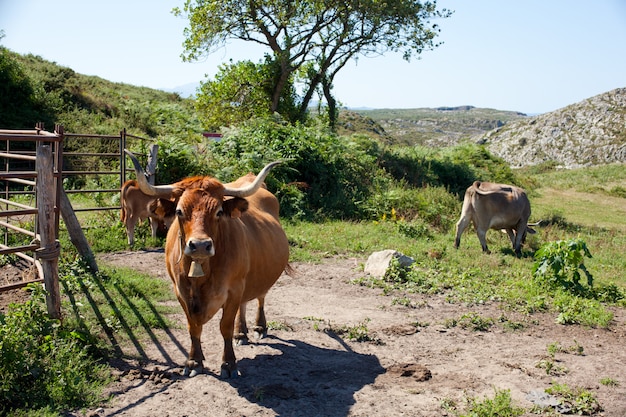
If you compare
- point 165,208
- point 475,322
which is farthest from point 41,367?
point 475,322

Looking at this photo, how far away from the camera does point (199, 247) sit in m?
4.87

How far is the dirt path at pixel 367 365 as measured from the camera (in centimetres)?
518

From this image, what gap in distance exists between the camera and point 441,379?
19.4 ft

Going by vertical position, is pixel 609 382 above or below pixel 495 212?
below

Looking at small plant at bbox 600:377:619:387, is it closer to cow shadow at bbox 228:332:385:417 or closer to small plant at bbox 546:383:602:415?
small plant at bbox 546:383:602:415

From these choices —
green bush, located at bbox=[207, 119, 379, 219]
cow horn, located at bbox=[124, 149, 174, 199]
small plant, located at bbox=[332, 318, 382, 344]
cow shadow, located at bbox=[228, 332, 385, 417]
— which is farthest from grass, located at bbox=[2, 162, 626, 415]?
cow horn, located at bbox=[124, 149, 174, 199]

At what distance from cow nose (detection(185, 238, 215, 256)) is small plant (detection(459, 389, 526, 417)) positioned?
9.00 feet

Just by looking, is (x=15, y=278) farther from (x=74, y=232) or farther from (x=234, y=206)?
(x=234, y=206)

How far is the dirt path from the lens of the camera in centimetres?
518

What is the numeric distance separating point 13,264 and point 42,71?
2233 centimetres

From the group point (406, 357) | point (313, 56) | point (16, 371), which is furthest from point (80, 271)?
point (313, 56)

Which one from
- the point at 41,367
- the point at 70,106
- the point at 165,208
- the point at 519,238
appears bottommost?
the point at 41,367

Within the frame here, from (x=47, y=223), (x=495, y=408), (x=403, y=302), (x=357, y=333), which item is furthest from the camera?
(x=403, y=302)

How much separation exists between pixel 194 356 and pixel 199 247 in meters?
1.50
